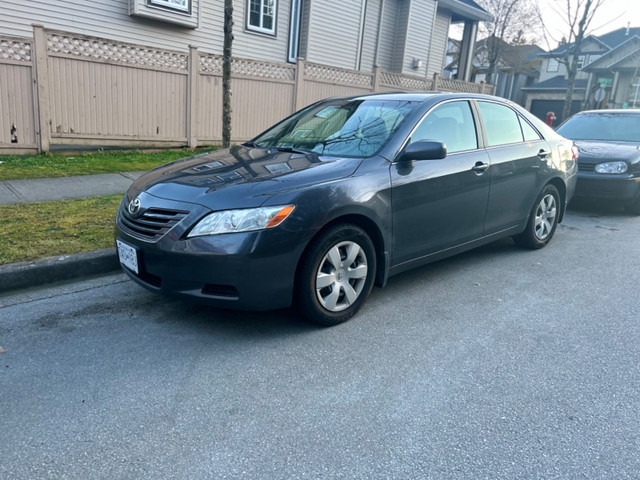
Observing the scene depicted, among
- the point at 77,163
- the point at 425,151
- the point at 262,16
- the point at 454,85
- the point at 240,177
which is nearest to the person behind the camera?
the point at 240,177

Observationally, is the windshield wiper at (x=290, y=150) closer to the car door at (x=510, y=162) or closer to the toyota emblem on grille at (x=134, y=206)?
the toyota emblem on grille at (x=134, y=206)

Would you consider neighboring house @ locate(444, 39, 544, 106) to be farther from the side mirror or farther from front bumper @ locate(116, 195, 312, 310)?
front bumper @ locate(116, 195, 312, 310)

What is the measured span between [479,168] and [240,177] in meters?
2.20

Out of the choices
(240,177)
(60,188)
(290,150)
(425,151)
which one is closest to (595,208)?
(425,151)

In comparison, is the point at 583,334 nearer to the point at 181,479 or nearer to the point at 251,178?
the point at 251,178

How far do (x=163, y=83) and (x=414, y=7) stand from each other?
1185 cm

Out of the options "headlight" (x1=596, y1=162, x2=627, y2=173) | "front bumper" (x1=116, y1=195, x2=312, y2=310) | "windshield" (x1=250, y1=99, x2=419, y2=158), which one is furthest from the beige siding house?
"headlight" (x1=596, y1=162, x2=627, y2=173)

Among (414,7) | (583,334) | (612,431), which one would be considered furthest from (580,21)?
(612,431)

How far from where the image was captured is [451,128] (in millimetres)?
4570

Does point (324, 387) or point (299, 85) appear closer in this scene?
point (324, 387)

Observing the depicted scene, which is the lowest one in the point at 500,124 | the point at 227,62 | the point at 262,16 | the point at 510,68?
the point at 500,124

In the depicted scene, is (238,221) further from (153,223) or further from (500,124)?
(500,124)

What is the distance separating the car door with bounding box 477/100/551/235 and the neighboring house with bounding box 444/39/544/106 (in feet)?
111

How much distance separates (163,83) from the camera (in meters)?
10.5
